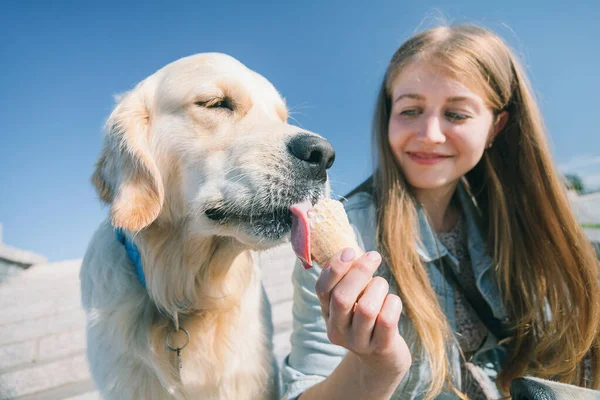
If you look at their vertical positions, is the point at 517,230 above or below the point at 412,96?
below

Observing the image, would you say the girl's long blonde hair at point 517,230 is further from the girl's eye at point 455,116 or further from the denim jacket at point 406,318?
the girl's eye at point 455,116

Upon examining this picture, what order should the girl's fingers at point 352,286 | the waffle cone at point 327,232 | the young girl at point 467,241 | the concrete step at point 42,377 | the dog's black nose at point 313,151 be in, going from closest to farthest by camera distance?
the girl's fingers at point 352,286 < the waffle cone at point 327,232 < the dog's black nose at point 313,151 < the young girl at point 467,241 < the concrete step at point 42,377

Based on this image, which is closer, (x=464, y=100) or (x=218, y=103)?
(x=218, y=103)

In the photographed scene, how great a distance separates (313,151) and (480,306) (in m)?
1.58

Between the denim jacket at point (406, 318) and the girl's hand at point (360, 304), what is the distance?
2.67 ft

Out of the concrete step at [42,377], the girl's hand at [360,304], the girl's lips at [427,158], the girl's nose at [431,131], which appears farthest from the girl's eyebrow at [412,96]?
the concrete step at [42,377]

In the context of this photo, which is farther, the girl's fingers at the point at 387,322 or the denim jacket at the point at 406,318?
the denim jacket at the point at 406,318

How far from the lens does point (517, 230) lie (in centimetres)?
248

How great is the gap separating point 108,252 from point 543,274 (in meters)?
2.54

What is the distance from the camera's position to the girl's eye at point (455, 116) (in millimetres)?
2215

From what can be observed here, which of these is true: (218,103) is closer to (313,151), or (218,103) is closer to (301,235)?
(313,151)

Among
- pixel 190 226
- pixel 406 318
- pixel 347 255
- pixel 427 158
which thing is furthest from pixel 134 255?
pixel 427 158

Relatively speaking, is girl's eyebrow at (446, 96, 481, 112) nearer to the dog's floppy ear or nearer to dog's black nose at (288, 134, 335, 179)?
dog's black nose at (288, 134, 335, 179)

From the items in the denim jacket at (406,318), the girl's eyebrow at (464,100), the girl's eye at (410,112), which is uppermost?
the girl's eyebrow at (464,100)
